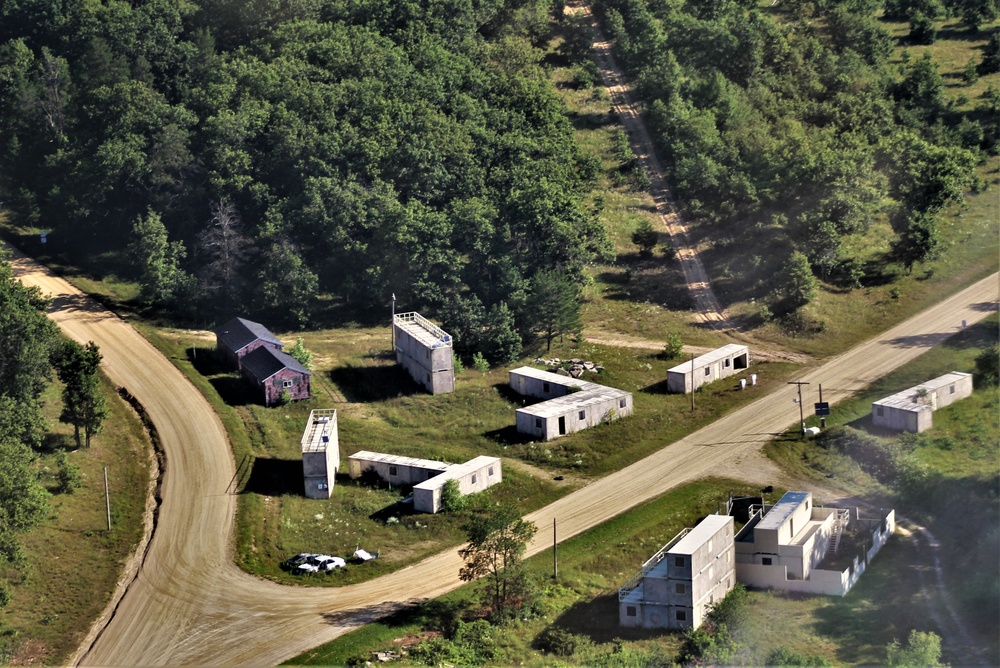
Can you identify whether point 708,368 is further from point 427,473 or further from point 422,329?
point 427,473

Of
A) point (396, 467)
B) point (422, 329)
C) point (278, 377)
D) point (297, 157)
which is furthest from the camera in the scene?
point (297, 157)

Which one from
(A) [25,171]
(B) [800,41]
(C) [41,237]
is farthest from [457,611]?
(B) [800,41]

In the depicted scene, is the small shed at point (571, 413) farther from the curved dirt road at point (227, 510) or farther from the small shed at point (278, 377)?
the small shed at point (278, 377)

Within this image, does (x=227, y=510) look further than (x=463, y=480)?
No

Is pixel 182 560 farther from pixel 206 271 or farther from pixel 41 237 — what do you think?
pixel 41 237

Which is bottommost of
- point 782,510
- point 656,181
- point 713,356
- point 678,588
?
point 678,588

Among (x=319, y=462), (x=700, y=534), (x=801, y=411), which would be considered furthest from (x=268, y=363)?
(x=801, y=411)

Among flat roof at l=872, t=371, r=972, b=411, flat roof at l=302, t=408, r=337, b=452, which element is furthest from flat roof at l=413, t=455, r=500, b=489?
flat roof at l=872, t=371, r=972, b=411

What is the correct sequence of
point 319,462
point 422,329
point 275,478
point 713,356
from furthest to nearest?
point 422,329
point 713,356
point 275,478
point 319,462
